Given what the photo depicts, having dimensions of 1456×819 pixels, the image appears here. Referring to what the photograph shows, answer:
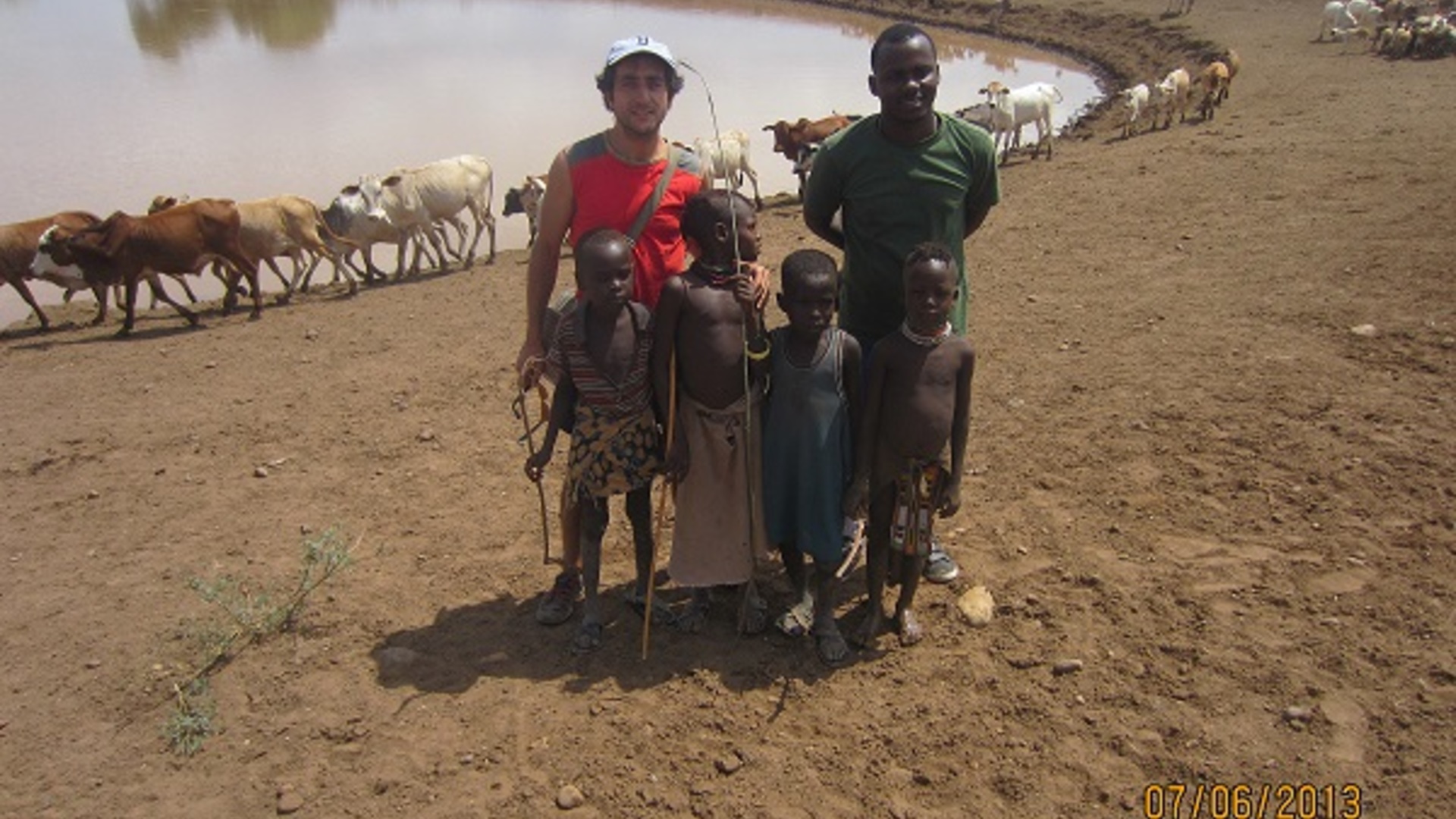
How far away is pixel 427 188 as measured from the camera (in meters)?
11.6

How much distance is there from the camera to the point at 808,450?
3.39m

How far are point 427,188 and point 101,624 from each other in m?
8.27

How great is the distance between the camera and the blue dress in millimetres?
3340

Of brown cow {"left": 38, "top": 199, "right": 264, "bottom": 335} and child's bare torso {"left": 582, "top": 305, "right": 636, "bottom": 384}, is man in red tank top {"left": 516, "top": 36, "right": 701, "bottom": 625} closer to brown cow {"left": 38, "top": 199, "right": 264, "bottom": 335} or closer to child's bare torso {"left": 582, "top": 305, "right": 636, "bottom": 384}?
child's bare torso {"left": 582, "top": 305, "right": 636, "bottom": 384}

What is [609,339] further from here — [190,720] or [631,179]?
[190,720]

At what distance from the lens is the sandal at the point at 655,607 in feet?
12.7

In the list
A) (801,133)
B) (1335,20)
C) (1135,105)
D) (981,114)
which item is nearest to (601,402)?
(801,133)

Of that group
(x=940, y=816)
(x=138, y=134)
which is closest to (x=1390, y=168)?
(x=940, y=816)

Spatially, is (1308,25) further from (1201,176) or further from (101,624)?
(101,624)

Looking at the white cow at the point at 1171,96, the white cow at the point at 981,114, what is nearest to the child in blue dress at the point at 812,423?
the white cow at the point at 981,114

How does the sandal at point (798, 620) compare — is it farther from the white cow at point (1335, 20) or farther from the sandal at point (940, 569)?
the white cow at point (1335, 20)

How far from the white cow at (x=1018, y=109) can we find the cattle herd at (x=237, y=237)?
816 centimetres

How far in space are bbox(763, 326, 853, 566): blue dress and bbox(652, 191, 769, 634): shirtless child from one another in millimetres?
59
